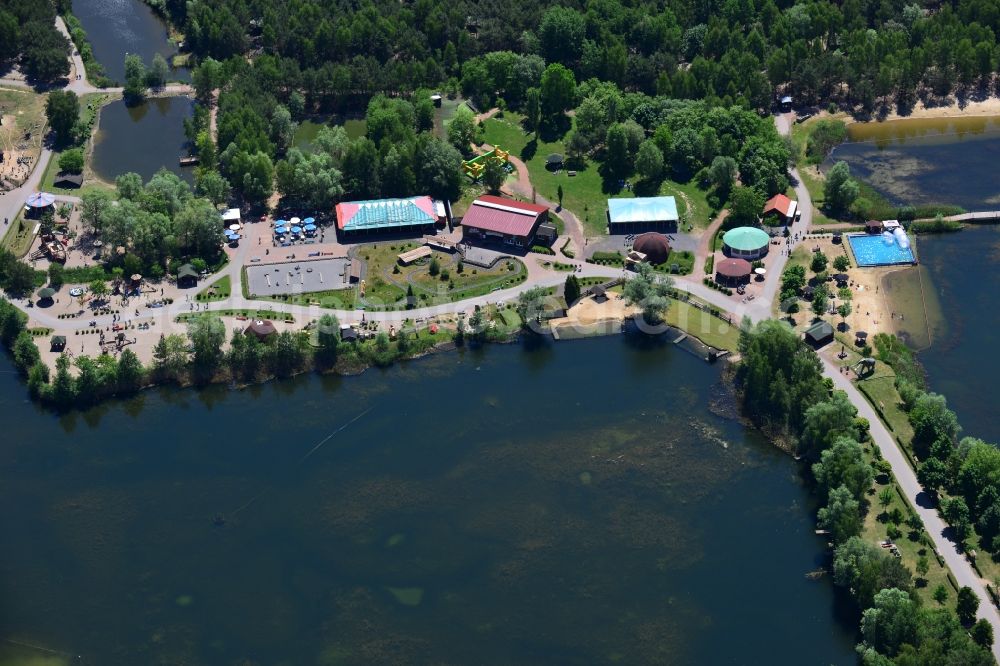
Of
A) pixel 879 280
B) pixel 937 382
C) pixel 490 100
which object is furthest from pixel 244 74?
pixel 937 382

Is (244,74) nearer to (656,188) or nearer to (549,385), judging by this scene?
(656,188)

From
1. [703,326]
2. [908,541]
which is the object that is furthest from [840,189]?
[908,541]

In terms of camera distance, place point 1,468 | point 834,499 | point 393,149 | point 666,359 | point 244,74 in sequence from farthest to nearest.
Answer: point 244,74 < point 393,149 < point 666,359 < point 1,468 < point 834,499

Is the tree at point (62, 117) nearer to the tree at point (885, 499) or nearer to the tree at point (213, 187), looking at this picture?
the tree at point (213, 187)

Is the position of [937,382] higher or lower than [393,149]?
lower

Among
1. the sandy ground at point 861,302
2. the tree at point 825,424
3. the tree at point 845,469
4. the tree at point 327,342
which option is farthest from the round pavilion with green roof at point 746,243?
the tree at point 327,342

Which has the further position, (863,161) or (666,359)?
(863,161)

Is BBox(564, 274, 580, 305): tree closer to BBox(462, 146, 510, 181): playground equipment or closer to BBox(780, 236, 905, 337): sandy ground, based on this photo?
BBox(780, 236, 905, 337): sandy ground
